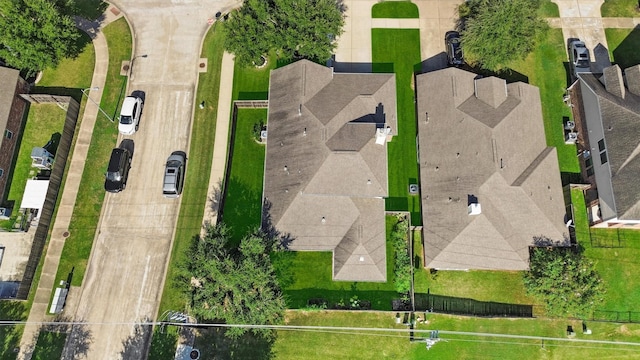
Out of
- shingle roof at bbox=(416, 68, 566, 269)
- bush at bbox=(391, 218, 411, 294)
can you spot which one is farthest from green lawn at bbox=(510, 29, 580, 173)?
bush at bbox=(391, 218, 411, 294)

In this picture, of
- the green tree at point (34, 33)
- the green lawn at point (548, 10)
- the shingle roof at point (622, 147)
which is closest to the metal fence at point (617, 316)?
the shingle roof at point (622, 147)

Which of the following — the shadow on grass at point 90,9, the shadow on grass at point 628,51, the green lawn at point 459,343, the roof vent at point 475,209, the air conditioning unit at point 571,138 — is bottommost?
the green lawn at point 459,343

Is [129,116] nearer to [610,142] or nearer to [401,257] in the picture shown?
[401,257]

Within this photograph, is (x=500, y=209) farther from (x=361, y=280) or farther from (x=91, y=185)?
(x=91, y=185)

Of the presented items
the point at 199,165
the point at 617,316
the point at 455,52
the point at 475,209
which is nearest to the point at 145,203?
the point at 199,165

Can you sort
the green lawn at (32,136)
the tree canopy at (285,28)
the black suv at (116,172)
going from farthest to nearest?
the green lawn at (32,136), the black suv at (116,172), the tree canopy at (285,28)

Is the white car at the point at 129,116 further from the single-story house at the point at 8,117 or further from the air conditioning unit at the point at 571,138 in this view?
the air conditioning unit at the point at 571,138

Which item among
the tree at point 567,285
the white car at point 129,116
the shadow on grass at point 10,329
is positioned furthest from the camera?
the white car at point 129,116
